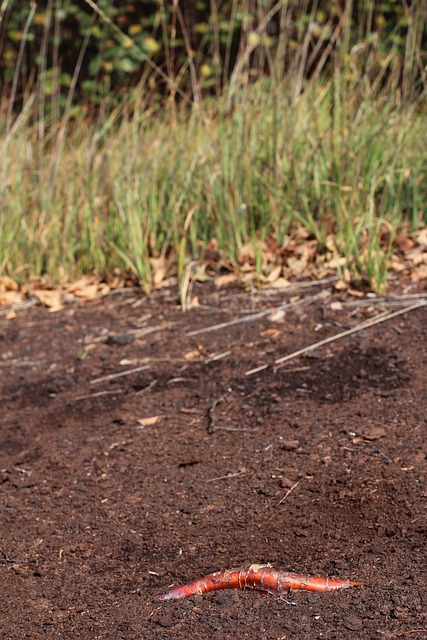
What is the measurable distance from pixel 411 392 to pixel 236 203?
152 centimetres

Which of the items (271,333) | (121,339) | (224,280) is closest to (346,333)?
(271,333)

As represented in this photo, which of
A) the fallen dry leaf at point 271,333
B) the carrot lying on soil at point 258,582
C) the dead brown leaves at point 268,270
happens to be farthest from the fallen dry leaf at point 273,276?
the carrot lying on soil at point 258,582

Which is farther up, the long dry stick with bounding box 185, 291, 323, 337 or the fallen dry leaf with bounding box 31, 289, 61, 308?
the long dry stick with bounding box 185, 291, 323, 337

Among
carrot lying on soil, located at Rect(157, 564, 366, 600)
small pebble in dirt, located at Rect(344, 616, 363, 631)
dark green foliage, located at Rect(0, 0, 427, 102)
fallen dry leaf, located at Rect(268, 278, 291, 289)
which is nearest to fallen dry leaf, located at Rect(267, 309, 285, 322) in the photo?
fallen dry leaf, located at Rect(268, 278, 291, 289)

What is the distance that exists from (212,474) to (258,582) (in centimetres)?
59

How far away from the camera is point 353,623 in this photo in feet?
5.73

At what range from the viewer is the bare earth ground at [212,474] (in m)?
1.89

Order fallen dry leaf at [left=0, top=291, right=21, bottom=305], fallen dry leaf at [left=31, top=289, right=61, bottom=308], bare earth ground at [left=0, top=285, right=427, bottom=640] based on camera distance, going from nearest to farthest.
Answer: bare earth ground at [left=0, top=285, right=427, bottom=640] → fallen dry leaf at [left=31, top=289, right=61, bottom=308] → fallen dry leaf at [left=0, top=291, right=21, bottom=305]

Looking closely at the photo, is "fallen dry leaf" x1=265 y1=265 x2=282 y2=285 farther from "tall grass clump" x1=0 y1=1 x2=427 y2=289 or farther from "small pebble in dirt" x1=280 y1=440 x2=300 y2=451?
"small pebble in dirt" x1=280 y1=440 x2=300 y2=451

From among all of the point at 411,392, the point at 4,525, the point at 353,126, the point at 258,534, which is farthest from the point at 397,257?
the point at 4,525

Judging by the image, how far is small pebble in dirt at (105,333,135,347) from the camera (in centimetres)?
349

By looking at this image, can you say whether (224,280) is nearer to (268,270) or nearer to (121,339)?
(268,270)

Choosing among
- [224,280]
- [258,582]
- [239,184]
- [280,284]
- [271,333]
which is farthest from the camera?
[239,184]

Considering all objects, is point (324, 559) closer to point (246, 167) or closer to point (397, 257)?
point (397, 257)
